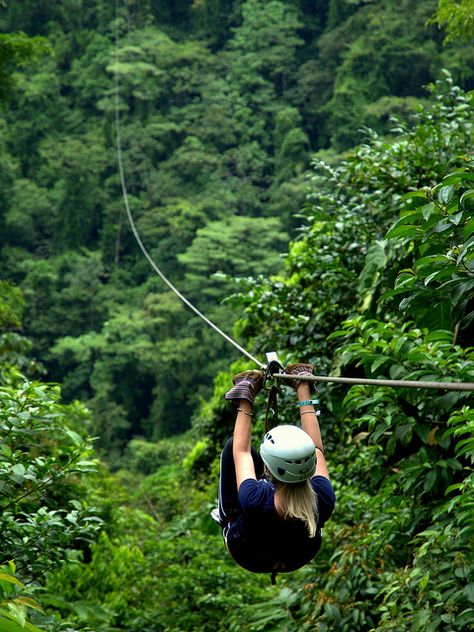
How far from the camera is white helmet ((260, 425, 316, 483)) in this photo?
2.44 m

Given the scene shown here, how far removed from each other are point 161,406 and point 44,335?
437cm

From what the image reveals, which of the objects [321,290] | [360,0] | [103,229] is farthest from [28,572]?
[360,0]

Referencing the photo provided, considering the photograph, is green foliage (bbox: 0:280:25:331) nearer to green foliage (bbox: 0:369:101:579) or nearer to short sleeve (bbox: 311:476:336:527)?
green foliage (bbox: 0:369:101:579)

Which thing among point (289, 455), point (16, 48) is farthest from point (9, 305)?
point (289, 455)

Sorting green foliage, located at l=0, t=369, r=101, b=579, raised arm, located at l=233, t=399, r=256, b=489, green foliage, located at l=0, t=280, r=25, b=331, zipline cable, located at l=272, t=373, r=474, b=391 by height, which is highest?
zipline cable, located at l=272, t=373, r=474, b=391

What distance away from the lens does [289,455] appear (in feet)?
8.00

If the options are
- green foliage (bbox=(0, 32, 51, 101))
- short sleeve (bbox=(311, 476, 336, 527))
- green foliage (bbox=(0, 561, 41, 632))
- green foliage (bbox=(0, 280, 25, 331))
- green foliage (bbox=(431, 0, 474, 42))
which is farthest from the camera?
green foliage (bbox=(0, 280, 25, 331))

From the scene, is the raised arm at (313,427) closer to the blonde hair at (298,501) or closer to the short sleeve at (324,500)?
the short sleeve at (324,500)

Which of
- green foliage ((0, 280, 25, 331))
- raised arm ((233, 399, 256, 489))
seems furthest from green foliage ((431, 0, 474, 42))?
raised arm ((233, 399, 256, 489))

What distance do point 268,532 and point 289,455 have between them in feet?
1.08

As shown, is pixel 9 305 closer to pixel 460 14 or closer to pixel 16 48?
pixel 16 48

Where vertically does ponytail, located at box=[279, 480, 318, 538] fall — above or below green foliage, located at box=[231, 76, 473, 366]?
below

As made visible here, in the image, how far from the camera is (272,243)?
25.6 meters

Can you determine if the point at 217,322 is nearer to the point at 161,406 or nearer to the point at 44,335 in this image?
the point at 161,406
